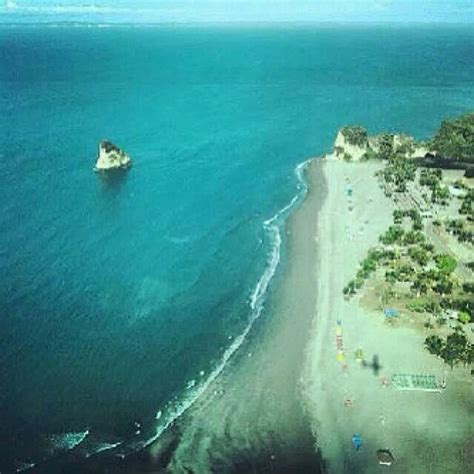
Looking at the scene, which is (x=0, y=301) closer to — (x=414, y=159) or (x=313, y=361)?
(x=313, y=361)

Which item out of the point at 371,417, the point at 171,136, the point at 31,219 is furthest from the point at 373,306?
the point at 171,136

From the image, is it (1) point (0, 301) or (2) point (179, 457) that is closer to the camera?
(2) point (179, 457)

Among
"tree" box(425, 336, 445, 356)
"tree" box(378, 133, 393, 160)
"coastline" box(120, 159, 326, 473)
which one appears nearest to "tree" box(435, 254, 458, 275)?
"tree" box(425, 336, 445, 356)

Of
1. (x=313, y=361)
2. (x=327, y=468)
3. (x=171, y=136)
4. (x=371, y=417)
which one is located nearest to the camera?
(x=327, y=468)

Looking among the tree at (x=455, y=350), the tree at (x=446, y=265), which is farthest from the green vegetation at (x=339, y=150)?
the tree at (x=455, y=350)

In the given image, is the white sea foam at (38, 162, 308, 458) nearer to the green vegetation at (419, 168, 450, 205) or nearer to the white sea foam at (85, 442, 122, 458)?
the white sea foam at (85, 442, 122, 458)

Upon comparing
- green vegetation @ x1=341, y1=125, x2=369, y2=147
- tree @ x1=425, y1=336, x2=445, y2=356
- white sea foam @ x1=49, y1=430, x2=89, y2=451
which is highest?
green vegetation @ x1=341, y1=125, x2=369, y2=147

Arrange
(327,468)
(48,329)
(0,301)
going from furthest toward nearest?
(0,301) < (48,329) < (327,468)
